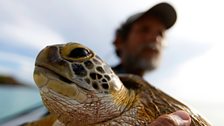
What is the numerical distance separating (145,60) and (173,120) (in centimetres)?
217

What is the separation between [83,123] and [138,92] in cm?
25

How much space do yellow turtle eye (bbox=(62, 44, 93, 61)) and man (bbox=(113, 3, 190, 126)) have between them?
192 cm

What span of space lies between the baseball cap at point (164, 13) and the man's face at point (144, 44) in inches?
1.6

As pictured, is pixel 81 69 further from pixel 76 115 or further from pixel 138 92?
pixel 138 92

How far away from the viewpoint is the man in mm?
3211

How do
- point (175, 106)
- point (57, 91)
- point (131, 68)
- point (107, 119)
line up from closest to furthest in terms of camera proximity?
point (57, 91) < point (107, 119) < point (175, 106) < point (131, 68)

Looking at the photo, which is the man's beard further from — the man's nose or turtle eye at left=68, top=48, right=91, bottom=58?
turtle eye at left=68, top=48, right=91, bottom=58

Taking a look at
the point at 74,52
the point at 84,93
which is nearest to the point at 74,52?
the point at 74,52

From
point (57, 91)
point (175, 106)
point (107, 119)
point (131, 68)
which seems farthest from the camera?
point (131, 68)

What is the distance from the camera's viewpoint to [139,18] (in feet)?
11.5

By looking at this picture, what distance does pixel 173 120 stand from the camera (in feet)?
3.64

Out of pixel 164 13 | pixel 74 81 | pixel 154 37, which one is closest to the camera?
pixel 74 81

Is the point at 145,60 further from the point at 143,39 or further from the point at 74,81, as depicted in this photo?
the point at 74,81

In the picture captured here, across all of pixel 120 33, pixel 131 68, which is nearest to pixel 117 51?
pixel 120 33
